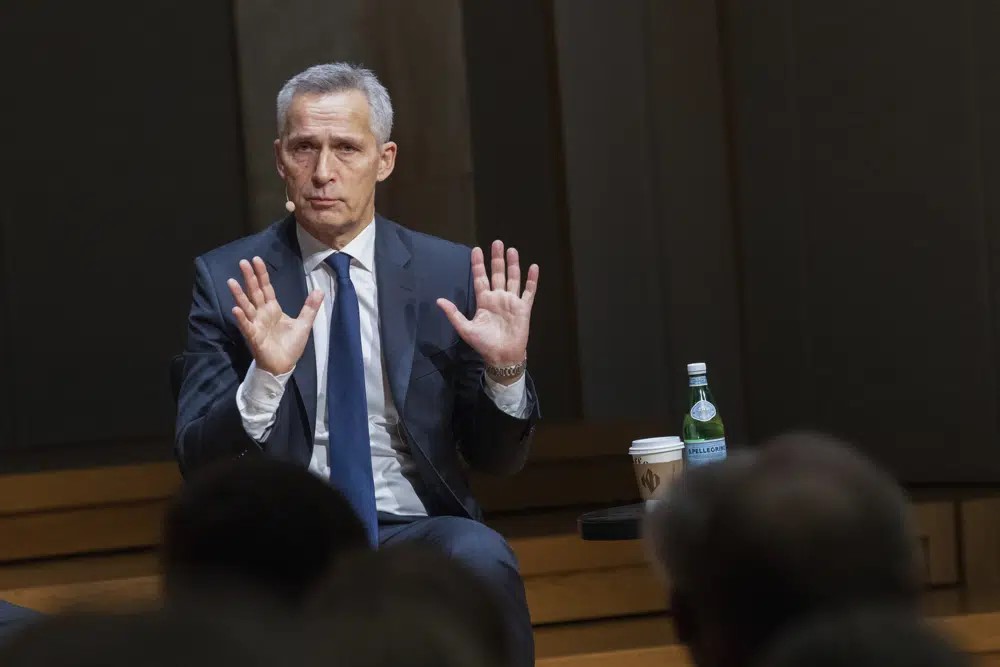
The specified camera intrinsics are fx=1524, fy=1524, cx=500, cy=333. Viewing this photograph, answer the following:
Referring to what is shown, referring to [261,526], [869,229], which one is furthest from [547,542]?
[261,526]

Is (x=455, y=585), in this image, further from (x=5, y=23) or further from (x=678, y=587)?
(x=5, y=23)

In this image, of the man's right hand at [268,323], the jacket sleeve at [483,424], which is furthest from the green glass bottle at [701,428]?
the man's right hand at [268,323]

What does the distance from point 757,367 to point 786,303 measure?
248 millimetres

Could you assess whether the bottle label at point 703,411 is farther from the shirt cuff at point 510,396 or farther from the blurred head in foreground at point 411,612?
the blurred head in foreground at point 411,612

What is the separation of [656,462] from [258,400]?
684 mm

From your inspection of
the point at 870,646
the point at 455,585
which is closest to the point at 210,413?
the point at 455,585

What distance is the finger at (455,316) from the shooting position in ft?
8.07

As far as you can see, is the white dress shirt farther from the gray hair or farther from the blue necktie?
the gray hair

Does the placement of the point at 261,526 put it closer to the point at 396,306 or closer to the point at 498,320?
the point at 498,320

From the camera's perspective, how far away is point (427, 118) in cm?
449

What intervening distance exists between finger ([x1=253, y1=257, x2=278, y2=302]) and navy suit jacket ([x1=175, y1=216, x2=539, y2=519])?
15 cm

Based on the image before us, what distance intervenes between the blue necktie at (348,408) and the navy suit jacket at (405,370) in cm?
5

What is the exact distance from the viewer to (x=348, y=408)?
2508mm

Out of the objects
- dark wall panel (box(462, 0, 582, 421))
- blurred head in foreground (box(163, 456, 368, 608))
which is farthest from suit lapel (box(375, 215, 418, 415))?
dark wall panel (box(462, 0, 582, 421))
